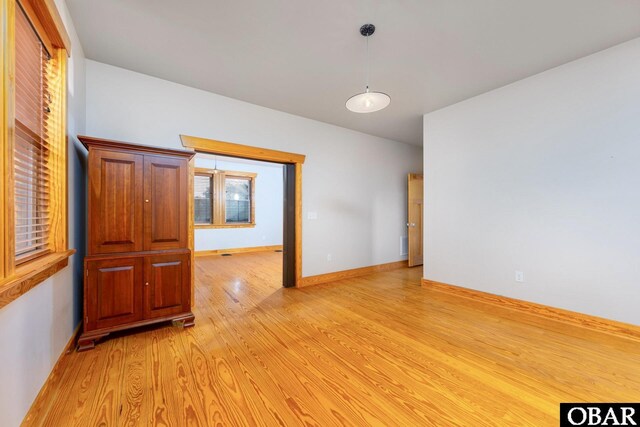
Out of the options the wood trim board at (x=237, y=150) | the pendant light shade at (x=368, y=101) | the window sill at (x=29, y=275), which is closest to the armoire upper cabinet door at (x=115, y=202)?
the window sill at (x=29, y=275)

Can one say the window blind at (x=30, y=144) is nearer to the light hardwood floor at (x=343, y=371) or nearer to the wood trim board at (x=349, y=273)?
the light hardwood floor at (x=343, y=371)

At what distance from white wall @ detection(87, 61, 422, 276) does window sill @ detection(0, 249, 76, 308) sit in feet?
5.12

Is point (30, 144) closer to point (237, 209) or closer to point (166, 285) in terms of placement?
point (166, 285)

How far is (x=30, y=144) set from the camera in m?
1.63

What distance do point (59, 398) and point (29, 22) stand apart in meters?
2.32

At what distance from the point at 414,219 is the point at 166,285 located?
15.4 ft

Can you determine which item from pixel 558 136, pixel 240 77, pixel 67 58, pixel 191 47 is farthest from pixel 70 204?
pixel 558 136

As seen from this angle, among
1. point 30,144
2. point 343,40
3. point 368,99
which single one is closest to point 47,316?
point 30,144

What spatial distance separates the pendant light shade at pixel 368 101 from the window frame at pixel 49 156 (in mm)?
2067

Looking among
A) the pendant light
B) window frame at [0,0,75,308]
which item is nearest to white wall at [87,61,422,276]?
window frame at [0,0,75,308]

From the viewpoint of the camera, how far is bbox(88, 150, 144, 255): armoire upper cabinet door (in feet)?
7.09

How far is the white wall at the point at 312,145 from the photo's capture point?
108 inches

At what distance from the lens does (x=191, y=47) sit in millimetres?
2418

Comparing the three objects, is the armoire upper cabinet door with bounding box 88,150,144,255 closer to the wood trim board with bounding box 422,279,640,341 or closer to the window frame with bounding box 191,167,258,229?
the wood trim board with bounding box 422,279,640,341
